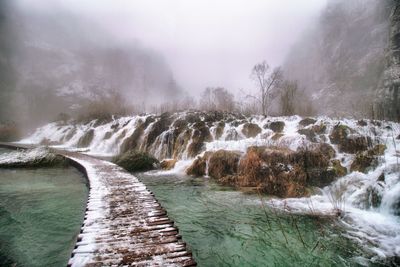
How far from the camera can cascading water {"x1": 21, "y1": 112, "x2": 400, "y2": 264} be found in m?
5.80

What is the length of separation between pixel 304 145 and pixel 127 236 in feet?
27.8

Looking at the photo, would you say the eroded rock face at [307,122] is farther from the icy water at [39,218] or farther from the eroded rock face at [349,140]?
the icy water at [39,218]

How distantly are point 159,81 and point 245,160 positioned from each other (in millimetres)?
114102

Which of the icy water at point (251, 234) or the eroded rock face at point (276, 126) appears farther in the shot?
the eroded rock face at point (276, 126)

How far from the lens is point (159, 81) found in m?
120

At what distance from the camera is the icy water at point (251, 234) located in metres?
4.40

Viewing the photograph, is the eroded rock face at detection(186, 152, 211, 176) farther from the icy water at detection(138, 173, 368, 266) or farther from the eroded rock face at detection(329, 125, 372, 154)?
the eroded rock face at detection(329, 125, 372, 154)

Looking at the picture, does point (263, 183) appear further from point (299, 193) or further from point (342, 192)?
point (342, 192)

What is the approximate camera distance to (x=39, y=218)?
20.3 feet

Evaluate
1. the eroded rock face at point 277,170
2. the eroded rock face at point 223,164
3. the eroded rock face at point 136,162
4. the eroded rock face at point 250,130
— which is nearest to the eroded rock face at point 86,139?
the eroded rock face at point 136,162

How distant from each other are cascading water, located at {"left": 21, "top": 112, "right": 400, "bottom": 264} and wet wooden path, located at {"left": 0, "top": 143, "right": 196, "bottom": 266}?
11.8 feet

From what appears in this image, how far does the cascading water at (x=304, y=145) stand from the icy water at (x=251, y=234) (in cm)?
56

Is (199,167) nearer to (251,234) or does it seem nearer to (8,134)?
(251,234)

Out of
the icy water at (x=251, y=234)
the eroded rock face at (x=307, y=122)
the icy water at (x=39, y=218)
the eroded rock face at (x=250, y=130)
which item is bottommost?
the icy water at (x=251, y=234)
